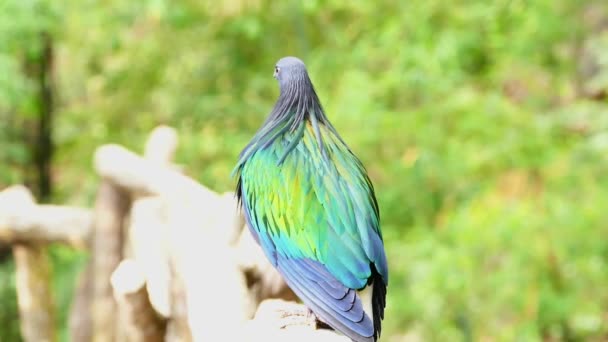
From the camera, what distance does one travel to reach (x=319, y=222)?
4.42 ft

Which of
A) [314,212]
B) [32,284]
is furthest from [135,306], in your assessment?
[32,284]

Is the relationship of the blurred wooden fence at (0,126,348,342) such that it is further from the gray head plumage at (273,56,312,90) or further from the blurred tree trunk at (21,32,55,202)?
the blurred tree trunk at (21,32,55,202)

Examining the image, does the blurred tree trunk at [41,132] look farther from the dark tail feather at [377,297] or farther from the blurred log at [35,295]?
the dark tail feather at [377,297]

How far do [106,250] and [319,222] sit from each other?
1.38m

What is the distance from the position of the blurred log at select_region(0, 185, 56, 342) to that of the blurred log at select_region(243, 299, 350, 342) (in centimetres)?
143

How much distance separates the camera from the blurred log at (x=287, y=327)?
133 cm

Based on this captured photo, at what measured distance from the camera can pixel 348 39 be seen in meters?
4.25

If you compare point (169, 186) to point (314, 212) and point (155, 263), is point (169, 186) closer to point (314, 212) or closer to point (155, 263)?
point (155, 263)

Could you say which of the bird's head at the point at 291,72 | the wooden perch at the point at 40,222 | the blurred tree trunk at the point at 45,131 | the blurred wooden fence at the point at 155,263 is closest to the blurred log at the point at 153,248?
the blurred wooden fence at the point at 155,263

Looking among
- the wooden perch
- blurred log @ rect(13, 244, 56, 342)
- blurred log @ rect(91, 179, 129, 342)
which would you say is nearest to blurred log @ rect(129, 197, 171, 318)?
blurred log @ rect(91, 179, 129, 342)

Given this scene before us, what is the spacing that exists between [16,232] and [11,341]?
1917 millimetres

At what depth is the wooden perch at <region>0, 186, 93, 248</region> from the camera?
2.57 meters

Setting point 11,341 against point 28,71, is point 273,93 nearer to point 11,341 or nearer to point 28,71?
point 28,71

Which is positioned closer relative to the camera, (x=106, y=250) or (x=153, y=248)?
(x=153, y=248)
